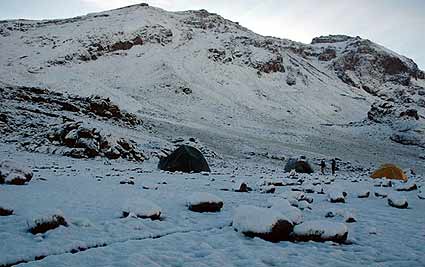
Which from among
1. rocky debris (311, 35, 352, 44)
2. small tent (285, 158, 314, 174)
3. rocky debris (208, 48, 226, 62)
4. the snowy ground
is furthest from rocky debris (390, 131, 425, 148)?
rocky debris (311, 35, 352, 44)

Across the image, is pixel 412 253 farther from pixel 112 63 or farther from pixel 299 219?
pixel 112 63

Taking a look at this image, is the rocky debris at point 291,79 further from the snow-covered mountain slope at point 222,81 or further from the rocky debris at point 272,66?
the rocky debris at point 272,66

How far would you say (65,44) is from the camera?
62.7 m

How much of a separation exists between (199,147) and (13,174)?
1772 centimetres

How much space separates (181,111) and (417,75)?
71106 millimetres

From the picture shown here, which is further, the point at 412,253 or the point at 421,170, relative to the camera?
the point at 421,170

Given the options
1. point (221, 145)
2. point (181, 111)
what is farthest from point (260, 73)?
point (221, 145)

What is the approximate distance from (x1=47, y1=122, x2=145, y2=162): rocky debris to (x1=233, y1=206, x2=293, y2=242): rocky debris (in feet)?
47.1

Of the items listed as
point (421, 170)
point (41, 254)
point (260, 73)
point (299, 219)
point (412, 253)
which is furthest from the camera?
point (260, 73)

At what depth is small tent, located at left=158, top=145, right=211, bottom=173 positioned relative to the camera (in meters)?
17.4

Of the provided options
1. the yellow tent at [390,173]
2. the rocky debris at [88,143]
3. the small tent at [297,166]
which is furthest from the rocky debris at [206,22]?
A: the yellow tent at [390,173]

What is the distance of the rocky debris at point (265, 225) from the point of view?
523 centimetres

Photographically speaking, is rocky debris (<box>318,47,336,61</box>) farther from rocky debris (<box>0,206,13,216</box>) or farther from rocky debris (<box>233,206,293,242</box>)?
rocky debris (<box>0,206,13,216</box>)

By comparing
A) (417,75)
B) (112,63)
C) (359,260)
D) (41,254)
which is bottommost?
(41,254)
